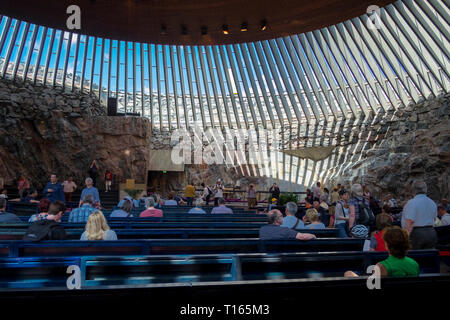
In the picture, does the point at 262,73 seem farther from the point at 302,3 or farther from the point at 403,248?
the point at 403,248

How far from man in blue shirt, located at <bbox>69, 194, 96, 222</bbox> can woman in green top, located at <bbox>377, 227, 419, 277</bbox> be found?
4.38 m

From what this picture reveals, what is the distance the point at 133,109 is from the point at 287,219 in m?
21.0

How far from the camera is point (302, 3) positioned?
36.0 feet

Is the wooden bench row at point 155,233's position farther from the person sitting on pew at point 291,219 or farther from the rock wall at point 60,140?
the rock wall at point 60,140

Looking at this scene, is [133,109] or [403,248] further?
[133,109]

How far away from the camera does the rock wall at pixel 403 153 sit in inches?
639

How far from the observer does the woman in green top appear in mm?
2525

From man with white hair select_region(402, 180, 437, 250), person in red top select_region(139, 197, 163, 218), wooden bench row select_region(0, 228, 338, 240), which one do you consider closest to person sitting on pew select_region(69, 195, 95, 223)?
wooden bench row select_region(0, 228, 338, 240)

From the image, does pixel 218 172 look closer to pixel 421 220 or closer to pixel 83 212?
pixel 83 212

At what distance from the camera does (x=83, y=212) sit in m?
5.61

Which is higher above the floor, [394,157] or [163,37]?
[163,37]

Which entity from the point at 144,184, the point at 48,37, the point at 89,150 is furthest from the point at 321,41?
the point at 48,37
